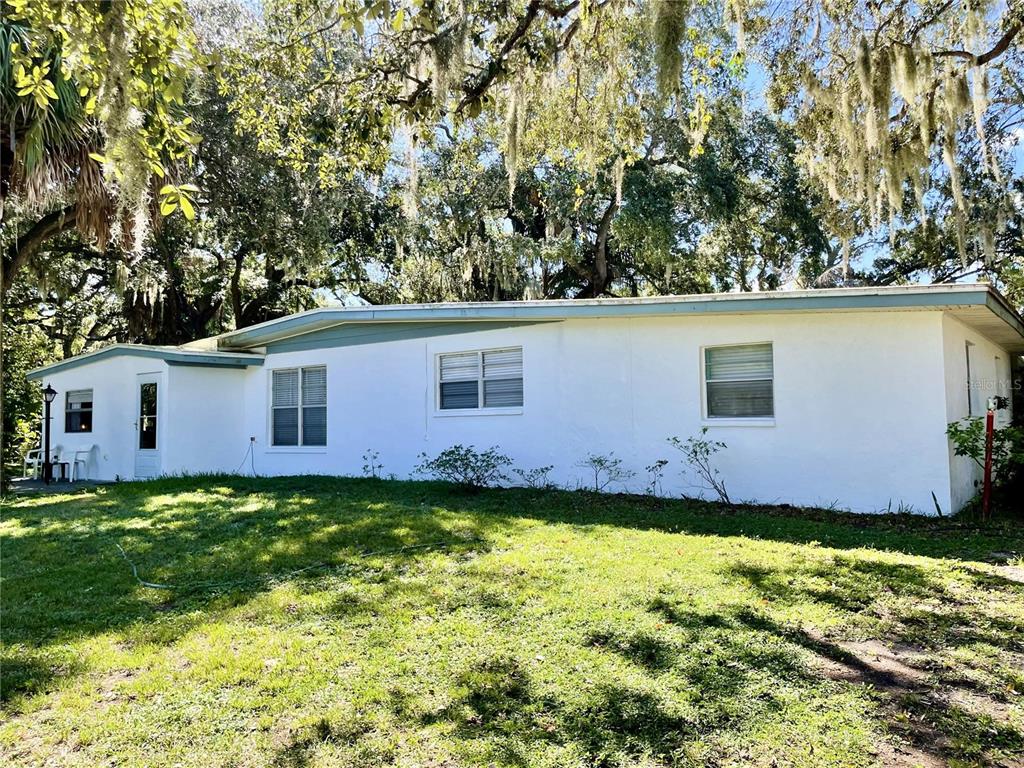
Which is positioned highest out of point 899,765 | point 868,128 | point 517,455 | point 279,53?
point 279,53

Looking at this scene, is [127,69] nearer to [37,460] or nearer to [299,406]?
[299,406]

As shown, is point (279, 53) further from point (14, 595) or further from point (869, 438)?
point (869, 438)

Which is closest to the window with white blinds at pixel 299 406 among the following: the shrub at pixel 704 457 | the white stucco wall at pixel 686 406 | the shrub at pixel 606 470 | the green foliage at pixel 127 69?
the white stucco wall at pixel 686 406

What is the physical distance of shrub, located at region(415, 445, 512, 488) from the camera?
1018 centimetres

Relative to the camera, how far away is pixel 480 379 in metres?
11.1

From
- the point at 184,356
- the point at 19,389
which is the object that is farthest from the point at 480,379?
the point at 19,389

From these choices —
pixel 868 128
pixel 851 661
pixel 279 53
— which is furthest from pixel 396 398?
pixel 851 661

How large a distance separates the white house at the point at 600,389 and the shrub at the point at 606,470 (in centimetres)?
13

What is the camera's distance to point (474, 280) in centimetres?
1888

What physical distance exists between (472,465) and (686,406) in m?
3.28

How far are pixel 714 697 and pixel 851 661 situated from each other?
959mm

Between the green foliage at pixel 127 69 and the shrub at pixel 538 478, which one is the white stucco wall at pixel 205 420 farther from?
the green foliage at pixel 127 69

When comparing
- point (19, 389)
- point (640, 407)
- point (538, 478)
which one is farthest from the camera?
point (19, 389)

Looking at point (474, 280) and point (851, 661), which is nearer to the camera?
point (851, 661)
